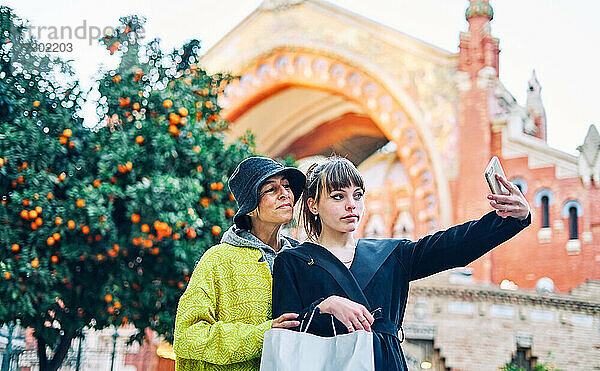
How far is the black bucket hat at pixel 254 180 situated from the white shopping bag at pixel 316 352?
62 cm

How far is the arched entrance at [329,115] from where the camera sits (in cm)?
1320

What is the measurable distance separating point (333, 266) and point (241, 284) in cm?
38

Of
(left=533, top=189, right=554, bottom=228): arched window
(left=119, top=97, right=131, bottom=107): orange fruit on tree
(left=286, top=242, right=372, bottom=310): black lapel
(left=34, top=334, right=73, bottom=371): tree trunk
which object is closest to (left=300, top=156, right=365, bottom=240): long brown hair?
(left=286, top=242, right=372, bottom=310): black lapel

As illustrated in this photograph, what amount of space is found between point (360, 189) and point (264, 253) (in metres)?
0.44

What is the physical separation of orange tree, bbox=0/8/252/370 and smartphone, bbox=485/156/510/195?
17.9ft

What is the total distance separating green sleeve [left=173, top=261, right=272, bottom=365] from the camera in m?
2.36

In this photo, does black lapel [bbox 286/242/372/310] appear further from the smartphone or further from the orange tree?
the orange tree

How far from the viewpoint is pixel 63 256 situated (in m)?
7.68

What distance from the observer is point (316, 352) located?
2088 millimetres

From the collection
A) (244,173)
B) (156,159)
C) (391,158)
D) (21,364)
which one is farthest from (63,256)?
(391,158)

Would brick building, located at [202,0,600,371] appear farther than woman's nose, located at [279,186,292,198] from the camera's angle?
Yes

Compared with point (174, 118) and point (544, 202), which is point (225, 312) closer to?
point (174, 118)

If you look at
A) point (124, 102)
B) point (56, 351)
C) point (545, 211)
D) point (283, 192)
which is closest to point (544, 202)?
point (545, 211)

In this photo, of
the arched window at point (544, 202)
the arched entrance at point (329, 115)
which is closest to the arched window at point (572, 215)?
the arched window at point (544, 202)
